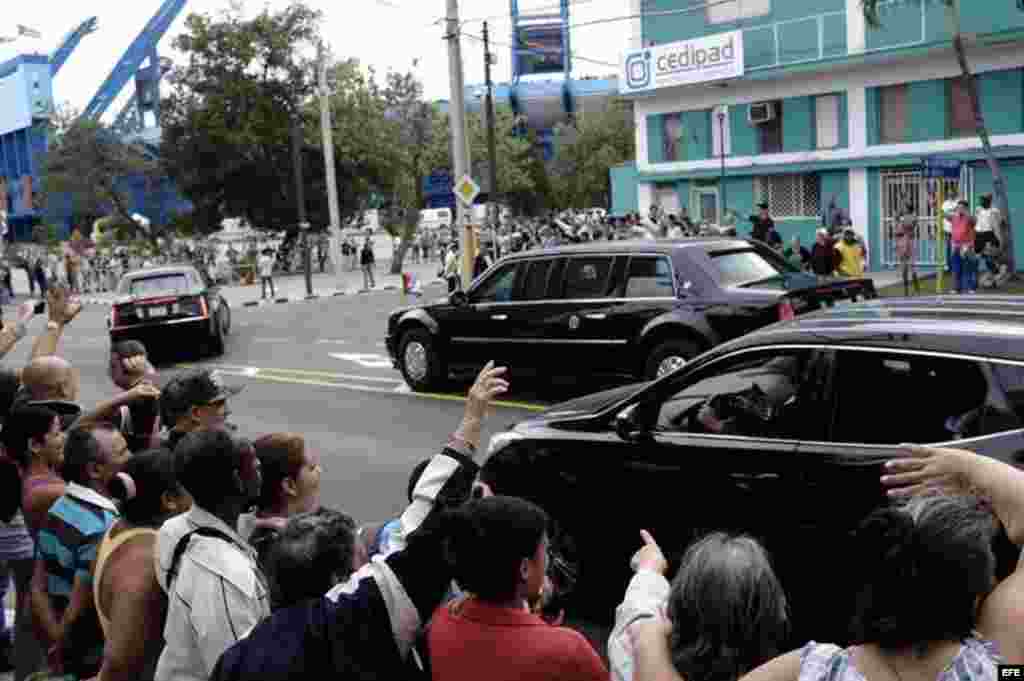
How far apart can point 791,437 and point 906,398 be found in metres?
0.55

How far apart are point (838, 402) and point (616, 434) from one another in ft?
4.12

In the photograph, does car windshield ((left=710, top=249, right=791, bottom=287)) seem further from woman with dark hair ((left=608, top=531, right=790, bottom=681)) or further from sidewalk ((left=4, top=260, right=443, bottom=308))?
sidewalk ((left=4, top=260, right=443, bottom=308))

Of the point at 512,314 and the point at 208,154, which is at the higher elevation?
the point at 208,154

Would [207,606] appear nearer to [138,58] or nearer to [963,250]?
[963,250]

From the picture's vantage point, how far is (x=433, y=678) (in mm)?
3035

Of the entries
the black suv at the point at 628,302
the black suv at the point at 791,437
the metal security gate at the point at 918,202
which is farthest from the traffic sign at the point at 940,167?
the black suv at the point at 791,437

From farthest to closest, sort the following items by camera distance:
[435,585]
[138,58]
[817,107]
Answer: [138,58] → [817,107] → [435,585]

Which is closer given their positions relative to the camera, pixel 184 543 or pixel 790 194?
pixel 184 543

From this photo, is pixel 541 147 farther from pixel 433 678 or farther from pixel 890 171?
pixel 433 678

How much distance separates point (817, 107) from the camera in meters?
30.4

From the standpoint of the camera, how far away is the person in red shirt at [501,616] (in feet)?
9.61

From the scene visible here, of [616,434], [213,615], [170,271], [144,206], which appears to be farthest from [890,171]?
[144,206]

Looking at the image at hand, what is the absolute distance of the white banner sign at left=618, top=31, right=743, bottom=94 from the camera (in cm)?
3114

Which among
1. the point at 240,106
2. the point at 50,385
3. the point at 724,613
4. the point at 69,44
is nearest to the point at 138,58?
the point at 69,44
